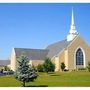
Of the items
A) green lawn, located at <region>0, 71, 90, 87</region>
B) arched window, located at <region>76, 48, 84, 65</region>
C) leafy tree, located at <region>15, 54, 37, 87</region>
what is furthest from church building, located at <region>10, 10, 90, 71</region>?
leafy tree, located at <region>15, 54, 37, 87</region>

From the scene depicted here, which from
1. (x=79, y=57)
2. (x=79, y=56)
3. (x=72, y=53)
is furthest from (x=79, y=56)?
(x=72, y=53)

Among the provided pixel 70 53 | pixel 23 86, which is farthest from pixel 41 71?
pixel 70 53

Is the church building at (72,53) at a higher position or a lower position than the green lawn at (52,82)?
higher

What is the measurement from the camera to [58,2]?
20.6 m

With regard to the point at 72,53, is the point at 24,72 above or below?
below

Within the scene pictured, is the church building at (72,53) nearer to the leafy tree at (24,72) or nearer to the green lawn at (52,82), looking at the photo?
the green lawn at (52,82)

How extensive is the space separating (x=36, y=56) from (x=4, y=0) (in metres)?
22.5

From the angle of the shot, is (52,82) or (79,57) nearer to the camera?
(52,82)

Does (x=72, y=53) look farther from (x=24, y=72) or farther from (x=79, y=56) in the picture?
(x=24, y=72)

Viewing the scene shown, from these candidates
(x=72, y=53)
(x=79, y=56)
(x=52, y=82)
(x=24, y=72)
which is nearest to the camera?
(x=24, y=72)

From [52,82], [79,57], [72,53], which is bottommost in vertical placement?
[52,82]

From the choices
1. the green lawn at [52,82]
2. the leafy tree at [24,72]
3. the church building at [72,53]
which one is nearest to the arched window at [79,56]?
the church building at [72,53]

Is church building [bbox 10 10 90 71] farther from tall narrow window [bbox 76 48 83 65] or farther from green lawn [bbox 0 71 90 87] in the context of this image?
green lawn [bbox 0 71 90 87]

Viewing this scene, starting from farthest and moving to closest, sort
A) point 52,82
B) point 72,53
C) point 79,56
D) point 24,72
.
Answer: point 79,56
point 72,53
point 52,82
point 24,72
